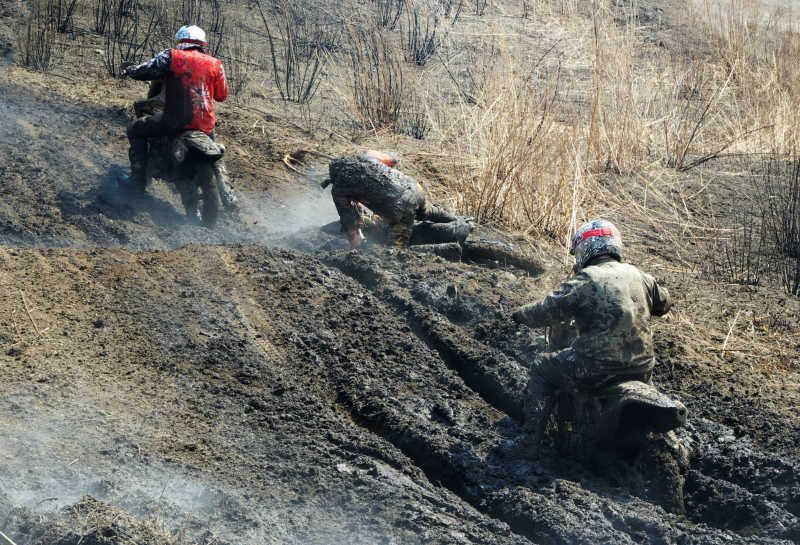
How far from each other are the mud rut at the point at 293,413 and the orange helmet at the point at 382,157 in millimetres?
807

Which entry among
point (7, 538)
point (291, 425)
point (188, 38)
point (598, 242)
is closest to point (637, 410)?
point (598, 242)

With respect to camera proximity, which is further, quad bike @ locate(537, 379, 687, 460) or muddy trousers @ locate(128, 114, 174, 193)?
muddy trousers @ locate(128, 114, 174, 193)

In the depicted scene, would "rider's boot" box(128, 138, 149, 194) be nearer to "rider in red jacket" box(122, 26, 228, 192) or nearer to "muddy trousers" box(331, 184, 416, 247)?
"rider in red jacket" box(122, 26, 228, 192)

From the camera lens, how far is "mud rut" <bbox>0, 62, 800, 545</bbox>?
3.91m

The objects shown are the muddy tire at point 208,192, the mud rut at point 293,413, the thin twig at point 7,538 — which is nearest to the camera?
the thin twig at point 7,538

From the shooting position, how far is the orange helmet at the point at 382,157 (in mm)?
7089

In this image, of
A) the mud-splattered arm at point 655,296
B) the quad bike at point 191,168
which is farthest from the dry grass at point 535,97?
the mud-splattered arm at point 655,296

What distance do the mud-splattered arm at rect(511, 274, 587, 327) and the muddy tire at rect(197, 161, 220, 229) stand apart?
3873 mm

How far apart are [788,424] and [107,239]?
17.7ft

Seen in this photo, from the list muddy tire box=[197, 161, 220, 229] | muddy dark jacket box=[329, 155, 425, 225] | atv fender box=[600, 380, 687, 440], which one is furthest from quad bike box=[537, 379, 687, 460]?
muddy tire box=[197, 161, 220, 229]

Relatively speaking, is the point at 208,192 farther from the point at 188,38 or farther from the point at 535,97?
the point at 535,97

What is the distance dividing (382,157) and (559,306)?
3.15 meters

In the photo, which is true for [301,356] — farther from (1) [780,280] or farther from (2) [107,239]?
(1) [780,280]

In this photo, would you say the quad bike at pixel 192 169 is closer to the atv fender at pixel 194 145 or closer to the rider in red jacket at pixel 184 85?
the atv fender at pixel 194 145
